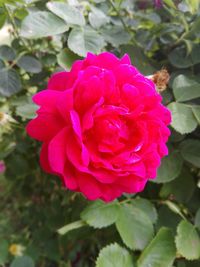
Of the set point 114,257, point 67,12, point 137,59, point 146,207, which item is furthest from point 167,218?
point 67,12

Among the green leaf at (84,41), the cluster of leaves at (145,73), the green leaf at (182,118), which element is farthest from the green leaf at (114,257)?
the green leaf at (84,41)

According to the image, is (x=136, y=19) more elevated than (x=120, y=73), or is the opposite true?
(x=120, y=73)

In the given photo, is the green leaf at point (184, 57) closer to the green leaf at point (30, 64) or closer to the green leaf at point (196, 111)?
the green leaf at point (196, 111)

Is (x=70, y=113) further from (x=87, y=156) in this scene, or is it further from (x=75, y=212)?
(x=75, y=212)

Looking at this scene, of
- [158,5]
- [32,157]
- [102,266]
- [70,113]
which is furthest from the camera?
[32,157]

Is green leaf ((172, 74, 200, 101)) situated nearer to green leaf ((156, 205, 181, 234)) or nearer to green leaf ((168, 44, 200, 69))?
green leaf ((168, 44, 200, 69))

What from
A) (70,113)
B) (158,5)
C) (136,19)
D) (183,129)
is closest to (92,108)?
(70,113)
